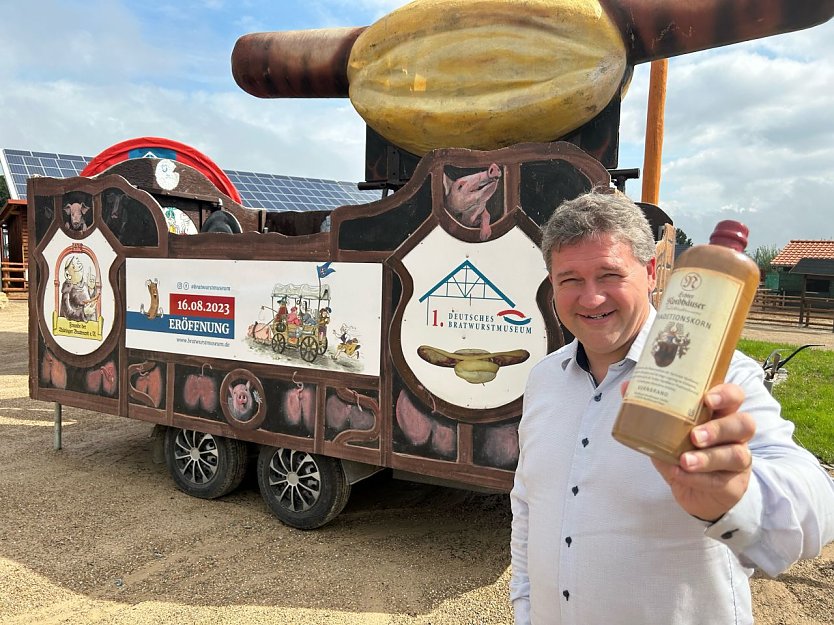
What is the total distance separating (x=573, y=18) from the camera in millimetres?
3578

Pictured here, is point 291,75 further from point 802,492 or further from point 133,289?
point 802,492

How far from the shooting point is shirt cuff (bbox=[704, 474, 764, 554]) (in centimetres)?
95

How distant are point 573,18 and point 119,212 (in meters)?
3.50

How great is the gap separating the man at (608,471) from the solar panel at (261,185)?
1164cm

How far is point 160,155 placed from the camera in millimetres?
7012

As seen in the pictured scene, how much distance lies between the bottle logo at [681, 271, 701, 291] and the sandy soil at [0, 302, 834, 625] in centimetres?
267

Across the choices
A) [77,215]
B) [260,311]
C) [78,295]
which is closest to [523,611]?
[260,311]

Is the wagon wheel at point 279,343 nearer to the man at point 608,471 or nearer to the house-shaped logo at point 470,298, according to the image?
the house-shaped logo at point 470,298

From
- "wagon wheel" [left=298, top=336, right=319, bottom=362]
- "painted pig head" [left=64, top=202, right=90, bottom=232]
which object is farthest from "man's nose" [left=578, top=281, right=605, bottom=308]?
"painted pig head" [left=64, top=202, right=90, bottom=232]

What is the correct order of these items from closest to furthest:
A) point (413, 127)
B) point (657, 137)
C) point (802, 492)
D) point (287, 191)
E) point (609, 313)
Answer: point (802, 492) → point (609, 313) → point (413, 127) → point (657, 137) → point (287, 191)

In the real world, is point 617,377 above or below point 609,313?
below

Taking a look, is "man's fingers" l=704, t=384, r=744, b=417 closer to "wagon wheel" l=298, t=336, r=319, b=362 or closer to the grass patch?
"wagon wheel" l=298, t=336, r=319, b=362

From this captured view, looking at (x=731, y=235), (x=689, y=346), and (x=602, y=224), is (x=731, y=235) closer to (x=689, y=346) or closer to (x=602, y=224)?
(x=689, y=346)

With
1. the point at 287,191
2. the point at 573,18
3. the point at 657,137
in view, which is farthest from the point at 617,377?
Result: the point at 287,191
